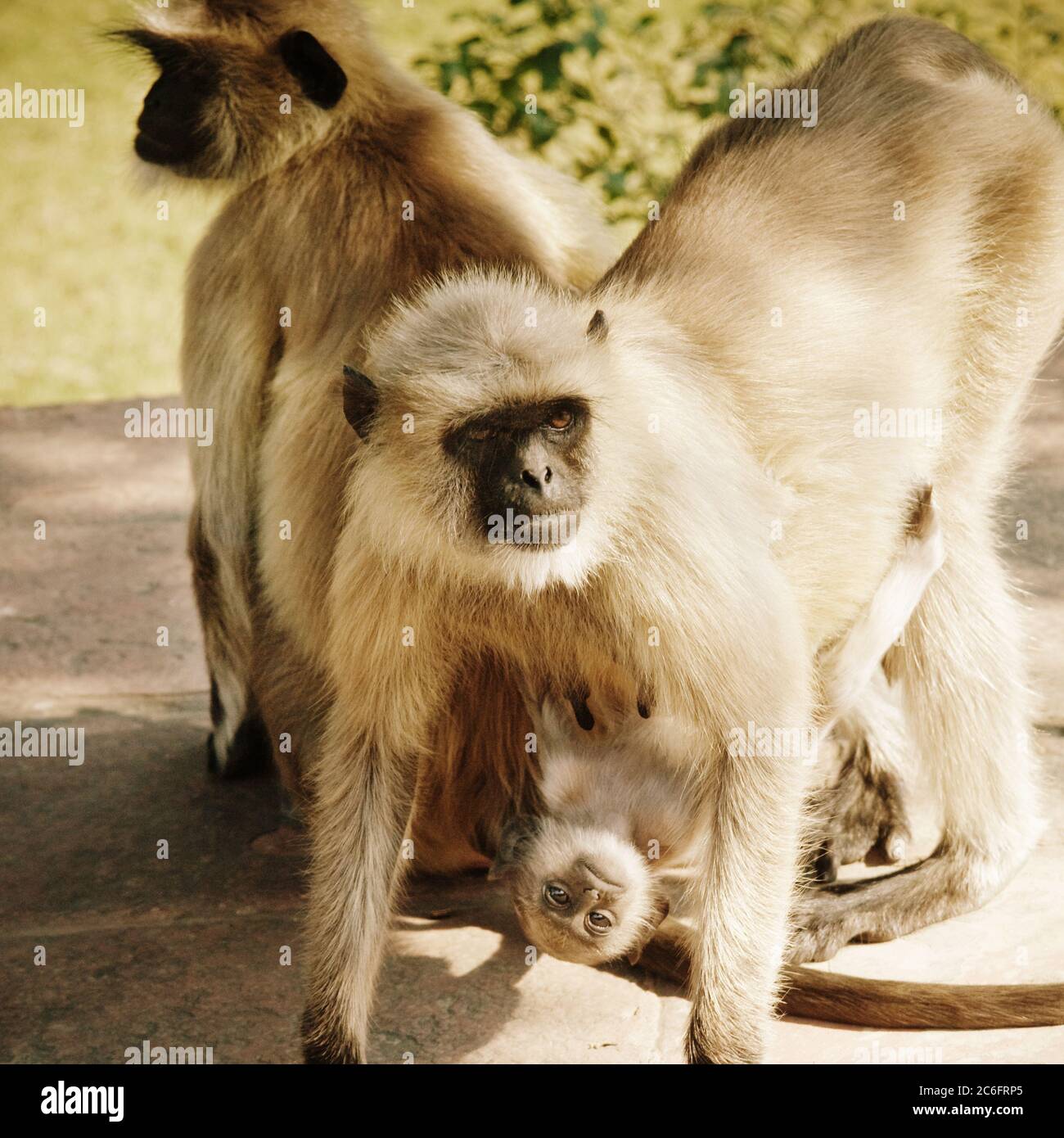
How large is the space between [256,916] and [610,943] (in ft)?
2.92

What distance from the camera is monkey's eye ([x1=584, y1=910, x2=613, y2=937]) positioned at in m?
3.25

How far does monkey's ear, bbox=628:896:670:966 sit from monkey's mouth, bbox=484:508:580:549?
1014mm

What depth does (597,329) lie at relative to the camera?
9.39 feet

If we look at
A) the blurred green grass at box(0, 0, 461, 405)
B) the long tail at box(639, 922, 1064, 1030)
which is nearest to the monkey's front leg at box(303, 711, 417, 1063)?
the long tail at box(639, 922, 1064, 1030)

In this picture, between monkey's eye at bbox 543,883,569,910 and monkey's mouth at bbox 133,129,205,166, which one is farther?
monkey's mouth at bbox 133,129,205,166

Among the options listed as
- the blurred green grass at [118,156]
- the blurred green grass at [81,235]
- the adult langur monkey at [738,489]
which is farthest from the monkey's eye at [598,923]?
the blurred green grass at [81,235]

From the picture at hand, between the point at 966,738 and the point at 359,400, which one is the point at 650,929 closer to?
the point at 966,738

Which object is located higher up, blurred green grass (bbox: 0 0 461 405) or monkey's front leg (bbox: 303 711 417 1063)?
monkey's front leg (bbox: 303 711 417 1063)

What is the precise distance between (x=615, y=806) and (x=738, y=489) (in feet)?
2.88

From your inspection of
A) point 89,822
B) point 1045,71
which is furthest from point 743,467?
point 1045,71

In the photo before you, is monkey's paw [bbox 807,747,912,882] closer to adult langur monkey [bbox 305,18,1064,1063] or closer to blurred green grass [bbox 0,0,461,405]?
adult langur monkey [bbox 305,18,1064,1063]

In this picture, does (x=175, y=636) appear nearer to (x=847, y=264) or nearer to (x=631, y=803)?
(x=631, y=803)

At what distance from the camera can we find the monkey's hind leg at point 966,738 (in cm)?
355

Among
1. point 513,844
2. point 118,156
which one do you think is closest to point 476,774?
point 513,844
